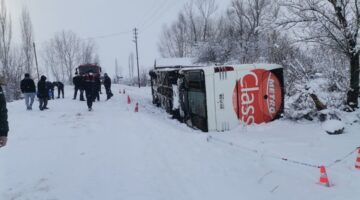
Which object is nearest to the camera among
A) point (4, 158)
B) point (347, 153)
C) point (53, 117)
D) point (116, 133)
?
point (347, 153)

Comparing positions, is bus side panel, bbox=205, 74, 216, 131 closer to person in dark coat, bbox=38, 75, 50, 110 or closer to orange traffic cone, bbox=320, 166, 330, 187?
orange traffic cone, bbox=320, 166, 330, 187

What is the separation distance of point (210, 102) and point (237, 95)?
794mm

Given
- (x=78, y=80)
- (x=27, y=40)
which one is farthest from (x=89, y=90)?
(x=27, y=40)

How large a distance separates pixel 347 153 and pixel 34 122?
32.2ft

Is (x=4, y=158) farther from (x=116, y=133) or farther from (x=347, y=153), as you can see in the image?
(x=347, y=153)

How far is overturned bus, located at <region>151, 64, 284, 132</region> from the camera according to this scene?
8.75m

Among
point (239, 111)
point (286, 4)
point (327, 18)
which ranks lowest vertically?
point (239, 111)

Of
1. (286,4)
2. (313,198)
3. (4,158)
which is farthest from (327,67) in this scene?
(4,158)

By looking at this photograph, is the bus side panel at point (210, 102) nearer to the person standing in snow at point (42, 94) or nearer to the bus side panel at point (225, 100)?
the bus side panel at point (225, 100)

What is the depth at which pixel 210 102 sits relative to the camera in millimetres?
8758

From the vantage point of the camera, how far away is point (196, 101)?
31.4 feet

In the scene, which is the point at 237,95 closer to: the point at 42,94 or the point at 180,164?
the point at 180,164

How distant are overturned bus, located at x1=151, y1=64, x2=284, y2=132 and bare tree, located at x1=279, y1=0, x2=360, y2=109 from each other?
1489 millimetres

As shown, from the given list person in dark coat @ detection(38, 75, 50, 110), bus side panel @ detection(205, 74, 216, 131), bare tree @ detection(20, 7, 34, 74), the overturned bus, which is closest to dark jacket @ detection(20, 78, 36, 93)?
person in dark coat @ detection(38, 75, 50, 110)
